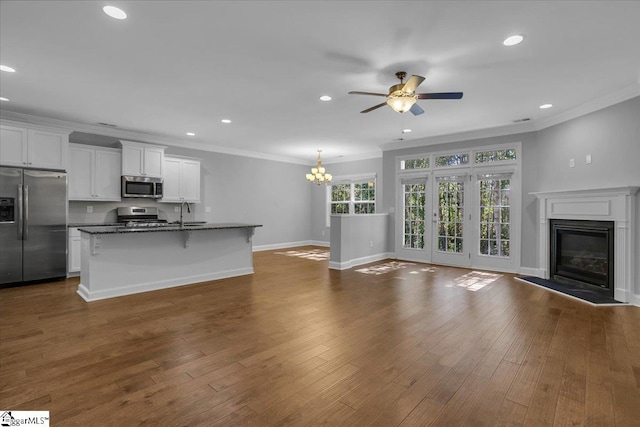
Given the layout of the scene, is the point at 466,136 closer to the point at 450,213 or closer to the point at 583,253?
the point at 450,213

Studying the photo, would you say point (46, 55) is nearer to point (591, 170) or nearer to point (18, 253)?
point (18, 253)

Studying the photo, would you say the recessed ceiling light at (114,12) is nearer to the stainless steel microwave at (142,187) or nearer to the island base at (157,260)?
the island base at (157,260)

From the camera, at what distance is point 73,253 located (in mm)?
5465

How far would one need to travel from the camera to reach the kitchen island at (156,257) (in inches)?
162

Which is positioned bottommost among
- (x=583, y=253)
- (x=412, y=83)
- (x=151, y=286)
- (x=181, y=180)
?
(x=151, y=286)

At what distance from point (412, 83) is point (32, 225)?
6.05 metres

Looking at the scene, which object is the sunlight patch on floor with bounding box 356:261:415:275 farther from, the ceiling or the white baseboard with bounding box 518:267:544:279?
the ceiling

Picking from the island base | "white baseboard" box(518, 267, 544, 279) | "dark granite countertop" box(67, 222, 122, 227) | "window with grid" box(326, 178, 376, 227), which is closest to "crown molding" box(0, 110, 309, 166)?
"dark granite countertop" box(67, 222, 122, 227)

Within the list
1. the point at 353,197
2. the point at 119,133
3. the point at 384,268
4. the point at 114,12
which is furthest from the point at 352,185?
the point at 114,12

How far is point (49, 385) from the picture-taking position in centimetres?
212

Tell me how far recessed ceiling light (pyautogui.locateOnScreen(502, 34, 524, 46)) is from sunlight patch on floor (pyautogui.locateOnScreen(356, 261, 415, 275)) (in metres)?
4.08

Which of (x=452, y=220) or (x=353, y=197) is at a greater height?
(x=353, y=197)

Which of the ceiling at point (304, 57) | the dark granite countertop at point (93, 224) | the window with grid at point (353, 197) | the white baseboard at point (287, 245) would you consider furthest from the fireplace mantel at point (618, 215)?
the dark granite countertop at point (93, 224)

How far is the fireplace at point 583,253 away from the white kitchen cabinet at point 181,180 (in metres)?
7.18
